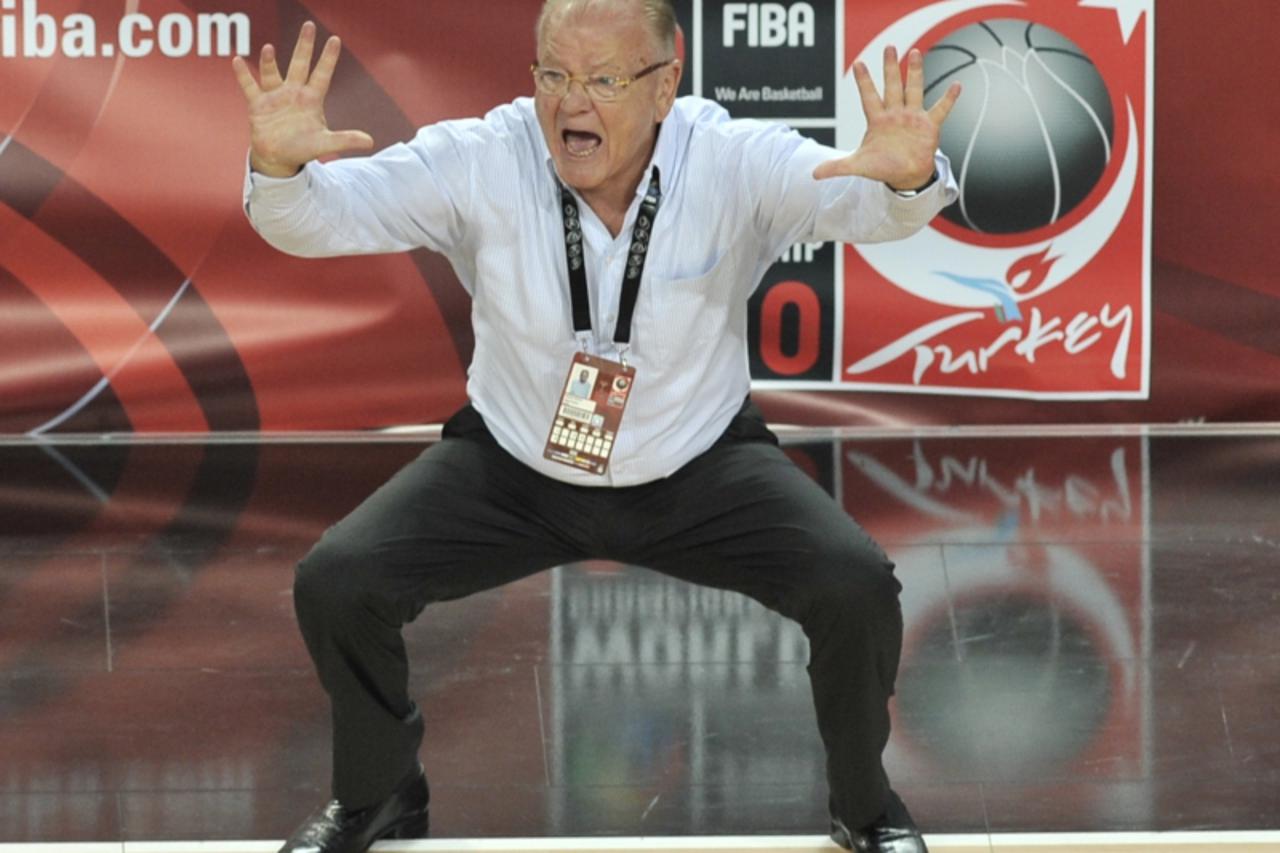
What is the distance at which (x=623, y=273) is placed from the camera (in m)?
3.19

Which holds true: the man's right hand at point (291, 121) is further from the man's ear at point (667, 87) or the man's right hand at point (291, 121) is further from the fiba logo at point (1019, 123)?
the fiba logo at point (1019, 123)

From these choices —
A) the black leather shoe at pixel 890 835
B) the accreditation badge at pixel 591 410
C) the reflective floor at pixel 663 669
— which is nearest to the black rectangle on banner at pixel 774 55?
the reflective floor at pixel 663 669

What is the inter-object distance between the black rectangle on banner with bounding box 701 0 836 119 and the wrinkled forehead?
287 centimetres

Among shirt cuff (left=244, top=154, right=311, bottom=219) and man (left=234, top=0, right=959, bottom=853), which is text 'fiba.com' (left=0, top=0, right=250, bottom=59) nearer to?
man (left=234, top=0, right=959, bottom=853)

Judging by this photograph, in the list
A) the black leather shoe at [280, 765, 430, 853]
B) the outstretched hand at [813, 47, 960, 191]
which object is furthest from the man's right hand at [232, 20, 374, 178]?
the black leather shoe at [280, 765, 430, 853]

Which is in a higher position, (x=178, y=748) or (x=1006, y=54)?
(x=1006, y=54)

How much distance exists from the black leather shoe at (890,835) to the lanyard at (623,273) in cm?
83

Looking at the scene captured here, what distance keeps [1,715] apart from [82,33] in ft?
8.85

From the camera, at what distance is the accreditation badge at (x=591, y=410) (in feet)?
10.4

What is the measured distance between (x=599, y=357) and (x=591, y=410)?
3.3 inches

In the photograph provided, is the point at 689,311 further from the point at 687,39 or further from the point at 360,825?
the point at 687,39

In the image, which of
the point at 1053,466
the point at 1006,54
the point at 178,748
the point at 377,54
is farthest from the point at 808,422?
the point at 178,748

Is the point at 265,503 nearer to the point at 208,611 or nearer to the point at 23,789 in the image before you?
the point at 208,611

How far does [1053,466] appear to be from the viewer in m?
5.75
